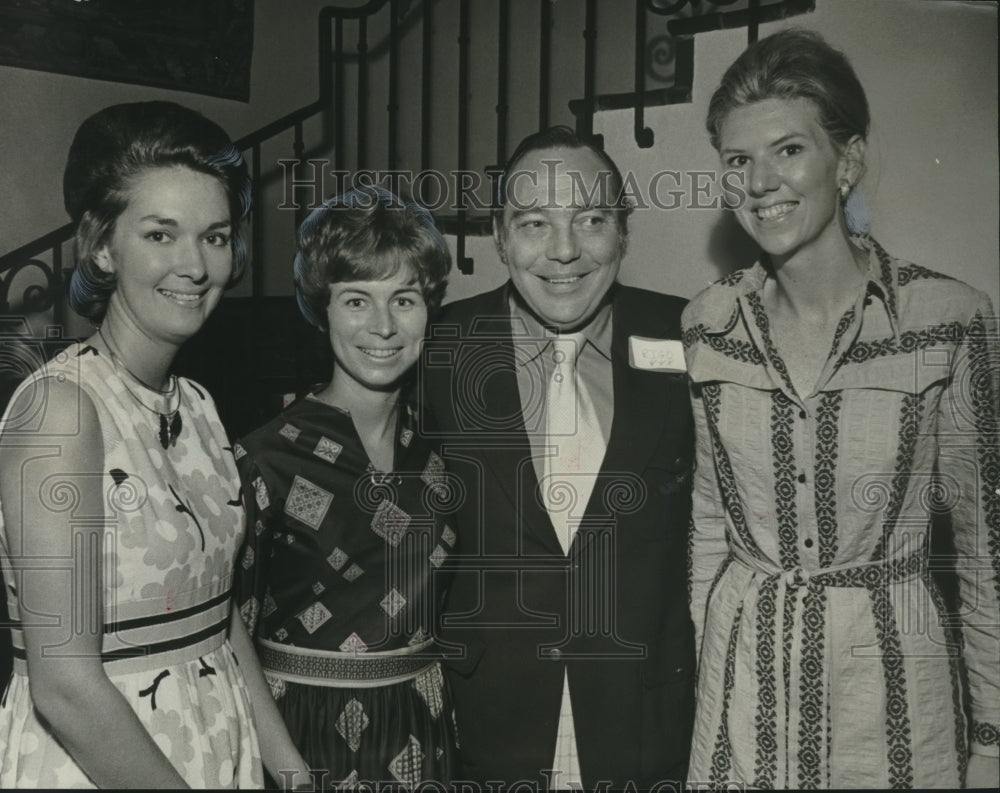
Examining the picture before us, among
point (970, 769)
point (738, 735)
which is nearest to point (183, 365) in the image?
point (738, 735)

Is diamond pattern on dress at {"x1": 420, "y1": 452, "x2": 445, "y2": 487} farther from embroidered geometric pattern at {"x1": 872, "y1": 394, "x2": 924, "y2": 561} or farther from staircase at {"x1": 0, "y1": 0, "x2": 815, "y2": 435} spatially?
embroidered geometric pattern at {"x1": 872, "y1": 394, "x2": 924, "y2": 561}

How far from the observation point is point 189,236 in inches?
46.6

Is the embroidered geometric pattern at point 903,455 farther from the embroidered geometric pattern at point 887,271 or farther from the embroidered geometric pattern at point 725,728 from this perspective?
the embroidered geometric pattern at point 725,728

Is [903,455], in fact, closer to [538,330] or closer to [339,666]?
[538,330]

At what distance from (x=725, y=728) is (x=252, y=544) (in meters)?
0.79

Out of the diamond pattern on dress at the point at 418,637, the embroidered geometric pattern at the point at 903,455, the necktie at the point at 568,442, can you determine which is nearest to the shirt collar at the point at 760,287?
the embroidered geometric pattern at the point at 903,455

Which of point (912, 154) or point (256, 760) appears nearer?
point (256, 760)

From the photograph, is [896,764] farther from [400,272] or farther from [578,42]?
[578,42]

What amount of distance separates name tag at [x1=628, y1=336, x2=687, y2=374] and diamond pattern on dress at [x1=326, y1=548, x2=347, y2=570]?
567 mm

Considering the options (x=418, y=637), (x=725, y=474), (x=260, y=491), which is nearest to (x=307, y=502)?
(x=260, y=491)

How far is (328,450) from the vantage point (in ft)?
4.50

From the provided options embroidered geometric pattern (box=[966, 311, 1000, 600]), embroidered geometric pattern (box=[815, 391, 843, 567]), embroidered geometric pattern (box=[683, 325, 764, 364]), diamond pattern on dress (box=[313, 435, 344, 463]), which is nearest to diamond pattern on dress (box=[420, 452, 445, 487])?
diamond pattern on dress (box=[313, 435, 344, 463])

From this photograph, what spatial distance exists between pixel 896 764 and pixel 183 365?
4.13ft

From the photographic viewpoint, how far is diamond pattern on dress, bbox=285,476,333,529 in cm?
134
